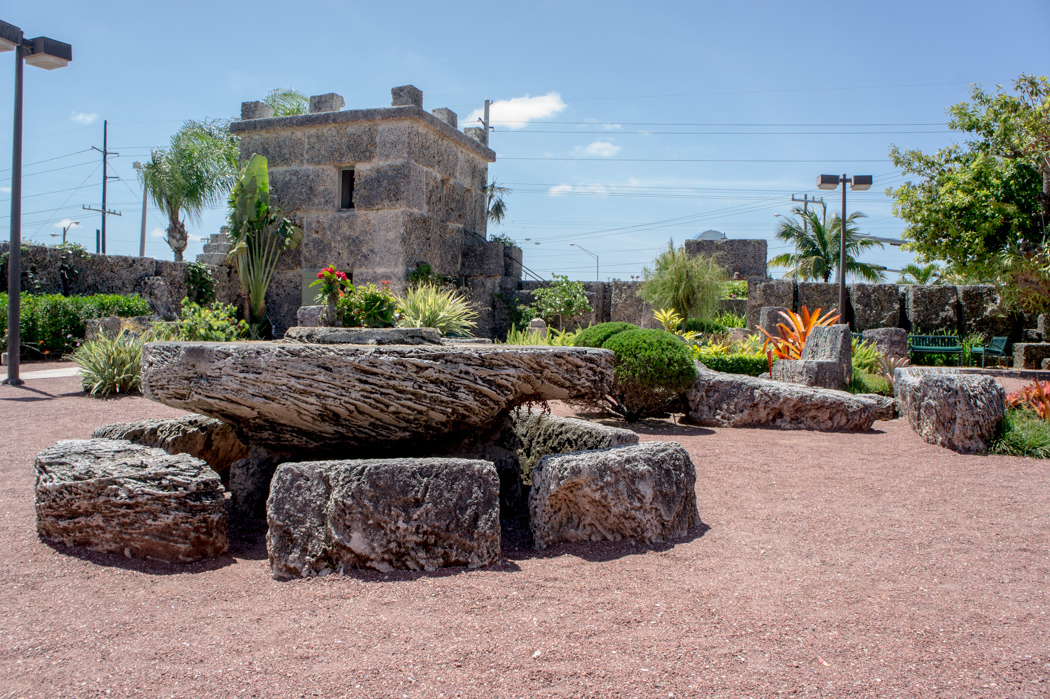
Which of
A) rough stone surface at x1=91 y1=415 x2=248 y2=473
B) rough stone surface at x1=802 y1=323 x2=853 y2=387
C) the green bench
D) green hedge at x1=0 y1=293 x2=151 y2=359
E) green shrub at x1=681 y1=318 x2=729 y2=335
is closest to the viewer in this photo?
rough stone surface at x1=91 y1=415 x2=248 y2=473

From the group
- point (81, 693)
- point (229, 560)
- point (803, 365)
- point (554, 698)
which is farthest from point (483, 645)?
point (803, 365)

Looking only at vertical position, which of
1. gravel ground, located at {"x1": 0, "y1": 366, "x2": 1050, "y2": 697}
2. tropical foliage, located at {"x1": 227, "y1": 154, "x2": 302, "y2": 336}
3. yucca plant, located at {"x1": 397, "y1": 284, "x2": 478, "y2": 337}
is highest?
tropical foliage, located at {"x1": 227, "y1": 154, "x2": 302, "y2": 336}

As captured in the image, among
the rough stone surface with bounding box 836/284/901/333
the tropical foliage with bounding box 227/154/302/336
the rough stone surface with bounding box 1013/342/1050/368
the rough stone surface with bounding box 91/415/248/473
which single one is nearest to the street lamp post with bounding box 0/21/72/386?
the tropical foliage with bounding box 227/154/302/336

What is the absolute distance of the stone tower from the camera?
10.8 m

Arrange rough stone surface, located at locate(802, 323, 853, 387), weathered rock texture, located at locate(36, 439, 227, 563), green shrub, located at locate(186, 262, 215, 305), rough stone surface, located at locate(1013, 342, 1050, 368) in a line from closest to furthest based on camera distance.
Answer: weathered rock texture, located at locate(36, 439, 227, 563)
rough stone surface, located at locate(802, 323, 853, 387)
rough stone surface, located at locate(1013, 342, 1050, 368)
green shrub, located at locate(186, 262, 215, 305)

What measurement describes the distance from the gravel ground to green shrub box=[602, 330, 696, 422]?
3.08 meters

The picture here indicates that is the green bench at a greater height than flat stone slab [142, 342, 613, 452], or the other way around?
the green bench

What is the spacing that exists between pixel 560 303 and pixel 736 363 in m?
3.96

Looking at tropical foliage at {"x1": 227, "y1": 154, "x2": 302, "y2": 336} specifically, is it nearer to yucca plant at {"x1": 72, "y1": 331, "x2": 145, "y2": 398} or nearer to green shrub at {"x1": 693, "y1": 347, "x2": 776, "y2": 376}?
yucca plant at {"x1": 72, "y1": 331, "x2": 145, "y2": 398}

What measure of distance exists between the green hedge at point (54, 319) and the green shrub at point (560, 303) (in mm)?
7095

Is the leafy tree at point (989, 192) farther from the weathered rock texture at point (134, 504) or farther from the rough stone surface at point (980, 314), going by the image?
the weathered rock texture at point (134, 504)

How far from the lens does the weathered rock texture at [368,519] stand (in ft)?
8.65

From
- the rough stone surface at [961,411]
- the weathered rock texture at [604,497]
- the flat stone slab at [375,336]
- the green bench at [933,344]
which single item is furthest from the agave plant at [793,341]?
the flat stone slab at [375,336]

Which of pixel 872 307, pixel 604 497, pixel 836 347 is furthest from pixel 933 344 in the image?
pixel 604 497
